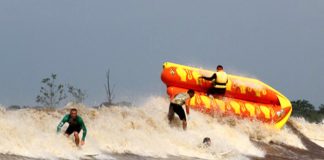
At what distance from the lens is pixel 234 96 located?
19500 millimetres

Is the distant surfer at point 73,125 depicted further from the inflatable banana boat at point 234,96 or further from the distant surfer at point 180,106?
the inflatable banana boat at point 234,96

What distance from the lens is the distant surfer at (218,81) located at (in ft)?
61.4

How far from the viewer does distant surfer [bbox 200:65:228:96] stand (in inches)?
736

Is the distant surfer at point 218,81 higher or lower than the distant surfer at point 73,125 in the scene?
higher

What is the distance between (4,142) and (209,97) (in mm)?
8897

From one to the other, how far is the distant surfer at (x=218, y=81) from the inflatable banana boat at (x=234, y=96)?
158 mm

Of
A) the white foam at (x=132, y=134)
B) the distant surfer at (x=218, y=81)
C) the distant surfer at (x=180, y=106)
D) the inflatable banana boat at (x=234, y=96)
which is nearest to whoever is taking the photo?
the white foam at (x=132, y=134)

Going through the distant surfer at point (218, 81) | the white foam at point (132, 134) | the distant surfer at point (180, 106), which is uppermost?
the distant surfer at point (218, 81)

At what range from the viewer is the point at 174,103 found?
16469mm

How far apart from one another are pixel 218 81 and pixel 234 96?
106 centimetres

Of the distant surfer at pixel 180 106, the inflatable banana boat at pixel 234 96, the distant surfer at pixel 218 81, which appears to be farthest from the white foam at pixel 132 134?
the distant surfer at pixel 218 81

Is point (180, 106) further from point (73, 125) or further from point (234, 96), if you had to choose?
point (73, 125)

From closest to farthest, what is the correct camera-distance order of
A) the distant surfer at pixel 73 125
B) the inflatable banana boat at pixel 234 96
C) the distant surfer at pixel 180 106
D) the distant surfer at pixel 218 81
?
1. the distant surfer at pixel 73 125
2. the distant surfer at pixel 180 106
3. the inflatable banana boat at pixel 234 96
4. the distant surfer at pixel 218 81

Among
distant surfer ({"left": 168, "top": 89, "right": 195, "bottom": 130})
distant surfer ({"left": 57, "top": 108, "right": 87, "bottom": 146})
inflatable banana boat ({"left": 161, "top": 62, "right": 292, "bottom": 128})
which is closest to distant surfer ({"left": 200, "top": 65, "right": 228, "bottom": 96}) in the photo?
inflatable banana boat ({"left": 161, "top": 62, "right": 292, "bottom": 128})
